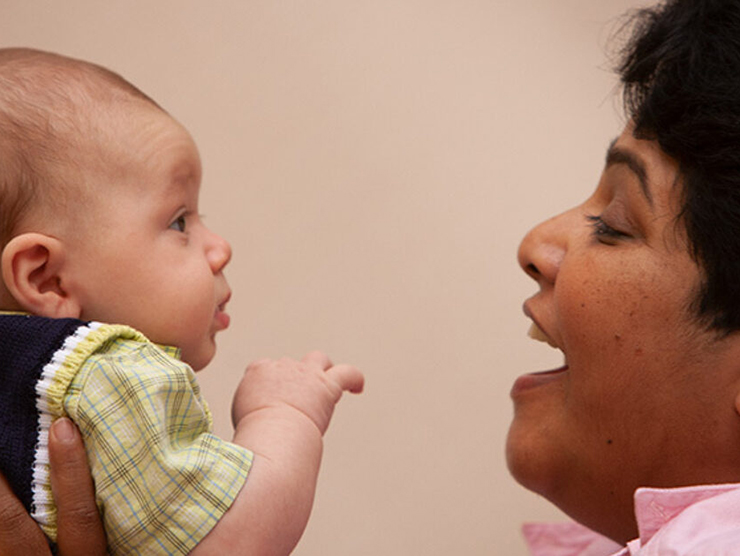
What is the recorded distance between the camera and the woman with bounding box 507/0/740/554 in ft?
3.35

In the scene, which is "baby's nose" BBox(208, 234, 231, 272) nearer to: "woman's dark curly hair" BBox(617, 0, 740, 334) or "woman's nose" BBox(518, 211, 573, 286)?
"woman's nose" BBox(518, 211, 573, 286)

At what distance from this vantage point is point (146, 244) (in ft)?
3.22

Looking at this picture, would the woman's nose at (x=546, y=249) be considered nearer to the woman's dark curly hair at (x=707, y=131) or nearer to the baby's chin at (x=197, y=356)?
the woman's dark curly hair at (x=707, y=131)

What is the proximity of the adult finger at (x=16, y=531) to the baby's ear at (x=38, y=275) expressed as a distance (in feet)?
0.59

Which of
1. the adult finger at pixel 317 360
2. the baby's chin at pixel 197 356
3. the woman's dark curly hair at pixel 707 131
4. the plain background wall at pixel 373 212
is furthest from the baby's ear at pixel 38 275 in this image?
the plain background wall at pixel 373 212

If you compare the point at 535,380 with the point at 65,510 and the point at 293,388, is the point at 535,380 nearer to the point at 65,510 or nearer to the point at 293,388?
the point at 293,388

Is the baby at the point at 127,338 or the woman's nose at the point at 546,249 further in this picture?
the woman's nose at the point at 546,249

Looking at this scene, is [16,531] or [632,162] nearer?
[16,531]

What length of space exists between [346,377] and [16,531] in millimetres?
426

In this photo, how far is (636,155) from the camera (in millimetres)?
1108

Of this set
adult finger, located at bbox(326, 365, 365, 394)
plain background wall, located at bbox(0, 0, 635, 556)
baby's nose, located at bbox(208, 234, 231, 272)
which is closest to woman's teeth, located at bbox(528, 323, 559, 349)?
adult finger, located at bbox(326, 365, 365, 394)

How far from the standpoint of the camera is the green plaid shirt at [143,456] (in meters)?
0.85

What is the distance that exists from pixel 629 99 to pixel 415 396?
891 mm

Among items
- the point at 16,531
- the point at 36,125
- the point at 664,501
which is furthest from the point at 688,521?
the point at 36,125
